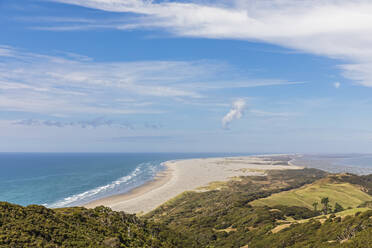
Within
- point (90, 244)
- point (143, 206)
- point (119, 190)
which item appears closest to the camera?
point (90, 244)

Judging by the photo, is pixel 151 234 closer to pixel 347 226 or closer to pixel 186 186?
pixel 347 226

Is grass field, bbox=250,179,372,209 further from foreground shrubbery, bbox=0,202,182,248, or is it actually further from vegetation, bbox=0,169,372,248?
foreground shrubbery, bbox=0,202,182,248

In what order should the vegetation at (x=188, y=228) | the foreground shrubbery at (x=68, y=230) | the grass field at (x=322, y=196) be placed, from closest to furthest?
1. the foreground shrubbery at (x=68, y=230)
2. the vegetation at (x=188, y=228)
3. the grass field at (x=322, y=196)

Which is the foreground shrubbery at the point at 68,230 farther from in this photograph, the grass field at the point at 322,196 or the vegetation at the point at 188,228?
the grass field at the point at 322,196

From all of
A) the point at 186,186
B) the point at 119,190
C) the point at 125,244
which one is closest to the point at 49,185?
the point at 119,190

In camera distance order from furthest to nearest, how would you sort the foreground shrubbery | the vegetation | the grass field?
the grass field, the vegetation, the foreground shrubbery

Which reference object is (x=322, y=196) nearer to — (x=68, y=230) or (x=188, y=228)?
(x=188, y=228)

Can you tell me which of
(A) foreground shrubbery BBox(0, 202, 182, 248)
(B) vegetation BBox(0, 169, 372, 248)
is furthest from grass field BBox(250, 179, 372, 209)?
(A) foreground shrubbery BBox(0, 202, 182, 248)

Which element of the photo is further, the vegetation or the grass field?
the grass field

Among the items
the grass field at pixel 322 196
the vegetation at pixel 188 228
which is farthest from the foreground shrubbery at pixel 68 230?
the grass field at pixel 322 196
